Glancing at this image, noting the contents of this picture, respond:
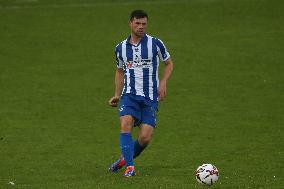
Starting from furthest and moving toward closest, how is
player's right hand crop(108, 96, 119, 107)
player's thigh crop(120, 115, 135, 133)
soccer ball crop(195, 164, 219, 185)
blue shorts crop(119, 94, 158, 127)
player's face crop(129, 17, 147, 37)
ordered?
player's right hand crop(108, 96, 119, 107)
blue shorts crop(119, 94, 158, 127)
player's thigh crop(120, 115, 135, 133)
player's face crop(129, 17, 147, 37)
soccer ball crop(195, 164, 219, 185)

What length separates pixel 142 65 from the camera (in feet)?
45.6

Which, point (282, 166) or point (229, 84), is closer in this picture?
point (282, 166)

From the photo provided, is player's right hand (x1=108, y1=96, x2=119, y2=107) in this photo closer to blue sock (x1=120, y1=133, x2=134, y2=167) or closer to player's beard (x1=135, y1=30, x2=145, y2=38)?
blue sock (x1=120, y1=133, x2=134, y2=167)

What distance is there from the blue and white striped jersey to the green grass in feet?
4.39

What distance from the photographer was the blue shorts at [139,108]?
13.8m

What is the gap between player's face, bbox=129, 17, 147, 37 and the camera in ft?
44.4

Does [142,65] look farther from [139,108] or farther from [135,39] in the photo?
[139,108]

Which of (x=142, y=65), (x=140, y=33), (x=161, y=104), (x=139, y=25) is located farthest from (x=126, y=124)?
(x=161, y=104)

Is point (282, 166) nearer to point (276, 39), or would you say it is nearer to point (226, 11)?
point (276, 39)

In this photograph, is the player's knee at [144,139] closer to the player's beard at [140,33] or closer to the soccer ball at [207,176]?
the player's beard at [140,33]

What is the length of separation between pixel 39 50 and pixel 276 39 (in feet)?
26.9

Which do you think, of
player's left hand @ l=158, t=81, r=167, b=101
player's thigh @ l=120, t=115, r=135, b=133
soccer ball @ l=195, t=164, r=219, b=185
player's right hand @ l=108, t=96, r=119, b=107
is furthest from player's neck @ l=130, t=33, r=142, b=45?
soccer ball @ l=195, t=164, r=219, b=185

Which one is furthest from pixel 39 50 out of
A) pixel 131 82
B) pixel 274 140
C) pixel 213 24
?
pixel 131 82

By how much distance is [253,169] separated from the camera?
14.2 meters
